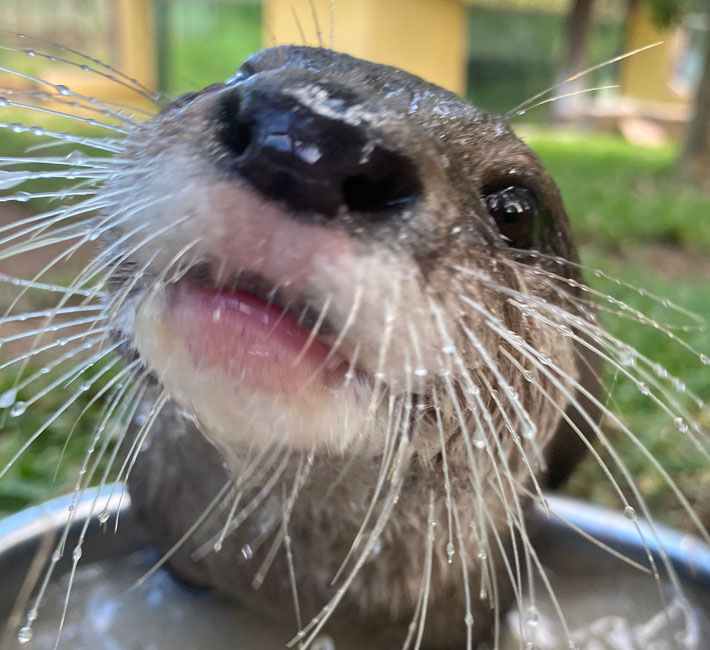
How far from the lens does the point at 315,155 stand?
71 cm

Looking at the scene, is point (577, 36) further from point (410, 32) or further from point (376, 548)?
point (376, 548)

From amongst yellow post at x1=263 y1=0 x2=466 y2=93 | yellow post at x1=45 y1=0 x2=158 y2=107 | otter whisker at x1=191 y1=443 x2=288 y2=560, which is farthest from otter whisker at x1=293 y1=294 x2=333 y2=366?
yellow post at x1=45 y1=0 x2=158 y2=107

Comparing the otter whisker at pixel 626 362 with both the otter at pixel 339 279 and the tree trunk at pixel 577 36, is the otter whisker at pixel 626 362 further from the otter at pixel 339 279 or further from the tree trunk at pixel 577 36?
the tree trunk at pixel 577 36

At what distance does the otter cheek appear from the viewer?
31.6 inches

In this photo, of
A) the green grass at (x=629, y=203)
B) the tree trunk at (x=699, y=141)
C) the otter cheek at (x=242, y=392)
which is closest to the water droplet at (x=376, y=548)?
the otter cheek at (x=242, y=392)

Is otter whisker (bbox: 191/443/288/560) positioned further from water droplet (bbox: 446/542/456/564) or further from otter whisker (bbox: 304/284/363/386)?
water droplet (bbox: 446/542/456/564)

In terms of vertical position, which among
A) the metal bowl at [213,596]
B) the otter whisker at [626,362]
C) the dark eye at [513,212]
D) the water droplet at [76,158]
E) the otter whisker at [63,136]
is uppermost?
the otter whisker at [63,136]

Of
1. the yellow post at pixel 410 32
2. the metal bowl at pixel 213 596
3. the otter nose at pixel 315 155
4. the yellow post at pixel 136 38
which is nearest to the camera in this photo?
the otter nose at pixel 315 155

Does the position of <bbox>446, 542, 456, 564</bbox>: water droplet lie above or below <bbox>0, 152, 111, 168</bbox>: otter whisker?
below

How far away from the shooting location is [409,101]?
0.92m

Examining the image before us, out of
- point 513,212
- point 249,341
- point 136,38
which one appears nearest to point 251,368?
point 249,341

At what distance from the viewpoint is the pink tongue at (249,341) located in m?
0.79

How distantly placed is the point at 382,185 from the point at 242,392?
0.84ft

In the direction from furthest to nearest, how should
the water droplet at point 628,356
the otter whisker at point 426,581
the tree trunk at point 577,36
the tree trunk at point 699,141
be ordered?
the tree trunk at point 577,36, the tree trunk at point 699,141, the otter whisker at point 426,581, the water droplet at point 628,356
